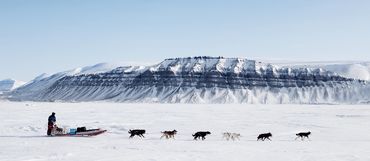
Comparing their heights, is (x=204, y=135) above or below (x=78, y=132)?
below

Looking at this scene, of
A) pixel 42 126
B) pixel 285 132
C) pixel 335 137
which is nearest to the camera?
pixel 335 137

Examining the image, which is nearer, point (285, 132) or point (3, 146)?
point (3, 146)

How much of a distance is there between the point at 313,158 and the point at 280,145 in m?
6.31

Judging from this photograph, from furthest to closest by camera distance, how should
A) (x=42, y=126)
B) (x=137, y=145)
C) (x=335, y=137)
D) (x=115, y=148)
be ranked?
1. (x=42, y=126)
2. (x=335, y=137)
3. (x=137, y=145)
4. (x=115, y=148)

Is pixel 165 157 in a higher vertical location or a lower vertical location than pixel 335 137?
lower

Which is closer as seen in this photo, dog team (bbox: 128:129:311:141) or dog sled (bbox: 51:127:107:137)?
dog team (bbox: 128:129:311:141)

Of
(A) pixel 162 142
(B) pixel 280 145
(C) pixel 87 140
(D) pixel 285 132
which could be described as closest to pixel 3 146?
(C) pixel 87 140

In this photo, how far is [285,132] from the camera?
37.8 metres

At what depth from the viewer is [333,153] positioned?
2353 centimetres

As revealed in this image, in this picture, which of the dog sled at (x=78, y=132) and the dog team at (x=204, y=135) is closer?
the dog team at (x=204, y=135)

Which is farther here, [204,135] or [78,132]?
[78,132]

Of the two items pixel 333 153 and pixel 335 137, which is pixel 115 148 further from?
pixel 335 137

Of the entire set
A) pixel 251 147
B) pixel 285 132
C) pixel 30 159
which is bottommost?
pixel 30 159

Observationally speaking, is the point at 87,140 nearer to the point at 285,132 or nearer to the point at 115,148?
the point at 115,148
